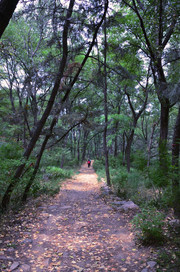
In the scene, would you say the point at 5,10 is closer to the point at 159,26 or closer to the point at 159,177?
the point at 159,26

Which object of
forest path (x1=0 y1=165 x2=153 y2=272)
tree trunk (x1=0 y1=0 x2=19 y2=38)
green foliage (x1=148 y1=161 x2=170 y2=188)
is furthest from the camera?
green foliage (x1=148 y1=161 x2=170 y2=188)

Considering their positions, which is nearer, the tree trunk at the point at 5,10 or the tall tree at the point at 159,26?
the tree trunk at the point at 5,10

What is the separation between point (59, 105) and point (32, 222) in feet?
13.2

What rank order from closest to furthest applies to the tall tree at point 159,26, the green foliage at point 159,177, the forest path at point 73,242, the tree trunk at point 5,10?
1. the tree trunk at point 5,10
2. the forest path at point 73,242
3. the tall tree at point 159,26
4. the green foliage at point 159,177

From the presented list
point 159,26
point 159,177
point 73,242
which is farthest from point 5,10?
point 159,177

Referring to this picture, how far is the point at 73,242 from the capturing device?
413cm

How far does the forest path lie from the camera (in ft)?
10.5

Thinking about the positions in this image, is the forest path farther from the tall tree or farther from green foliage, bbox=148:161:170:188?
the tall tree

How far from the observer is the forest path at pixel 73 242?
10.5 ft

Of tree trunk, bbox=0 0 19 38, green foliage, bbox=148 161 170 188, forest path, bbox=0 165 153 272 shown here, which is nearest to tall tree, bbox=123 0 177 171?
green foliage, bbox=148 161 170 188

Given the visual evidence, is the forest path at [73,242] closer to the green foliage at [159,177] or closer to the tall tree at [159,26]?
the green foliage at [159,177]

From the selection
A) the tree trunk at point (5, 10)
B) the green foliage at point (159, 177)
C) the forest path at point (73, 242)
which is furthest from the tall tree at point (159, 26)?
the tree trunk at point (5, 10)

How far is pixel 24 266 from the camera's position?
10.3 ft

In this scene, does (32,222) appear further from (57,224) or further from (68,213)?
(68,213)
